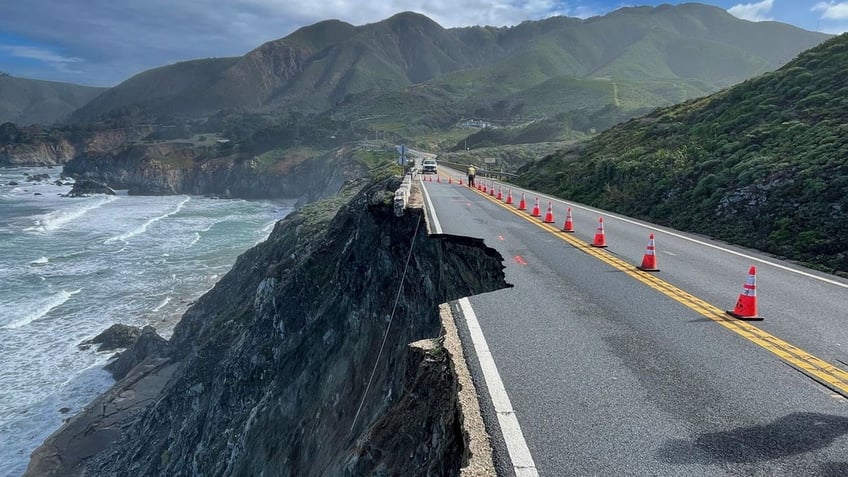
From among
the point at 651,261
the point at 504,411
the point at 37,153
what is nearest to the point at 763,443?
the point at 504,411

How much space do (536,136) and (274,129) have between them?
248 ft

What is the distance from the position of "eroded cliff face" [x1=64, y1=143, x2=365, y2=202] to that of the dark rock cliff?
75.4 m

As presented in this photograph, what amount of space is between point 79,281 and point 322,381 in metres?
37.6

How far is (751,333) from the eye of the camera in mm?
6695

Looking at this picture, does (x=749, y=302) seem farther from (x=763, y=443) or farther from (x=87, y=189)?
(x=87, y=189)

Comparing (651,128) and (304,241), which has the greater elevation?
(651,128)

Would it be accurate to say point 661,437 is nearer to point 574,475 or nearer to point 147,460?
point 574,475

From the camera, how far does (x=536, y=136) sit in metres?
98.6

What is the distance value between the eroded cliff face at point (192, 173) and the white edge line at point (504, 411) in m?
92.4

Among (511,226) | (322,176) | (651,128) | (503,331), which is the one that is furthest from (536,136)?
(503,331)

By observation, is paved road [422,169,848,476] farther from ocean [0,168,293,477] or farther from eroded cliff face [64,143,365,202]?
eroded cliff face [64,143,365,202]

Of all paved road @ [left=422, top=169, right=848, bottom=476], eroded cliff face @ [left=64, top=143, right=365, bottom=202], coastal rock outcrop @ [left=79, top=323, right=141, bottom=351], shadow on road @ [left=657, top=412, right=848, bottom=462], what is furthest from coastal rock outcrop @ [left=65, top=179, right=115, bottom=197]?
shadow on road @ [left=657, top=412, right=848, bottom=462]

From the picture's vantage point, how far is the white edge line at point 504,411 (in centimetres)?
392

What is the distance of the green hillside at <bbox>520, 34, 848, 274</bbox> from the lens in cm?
1252
